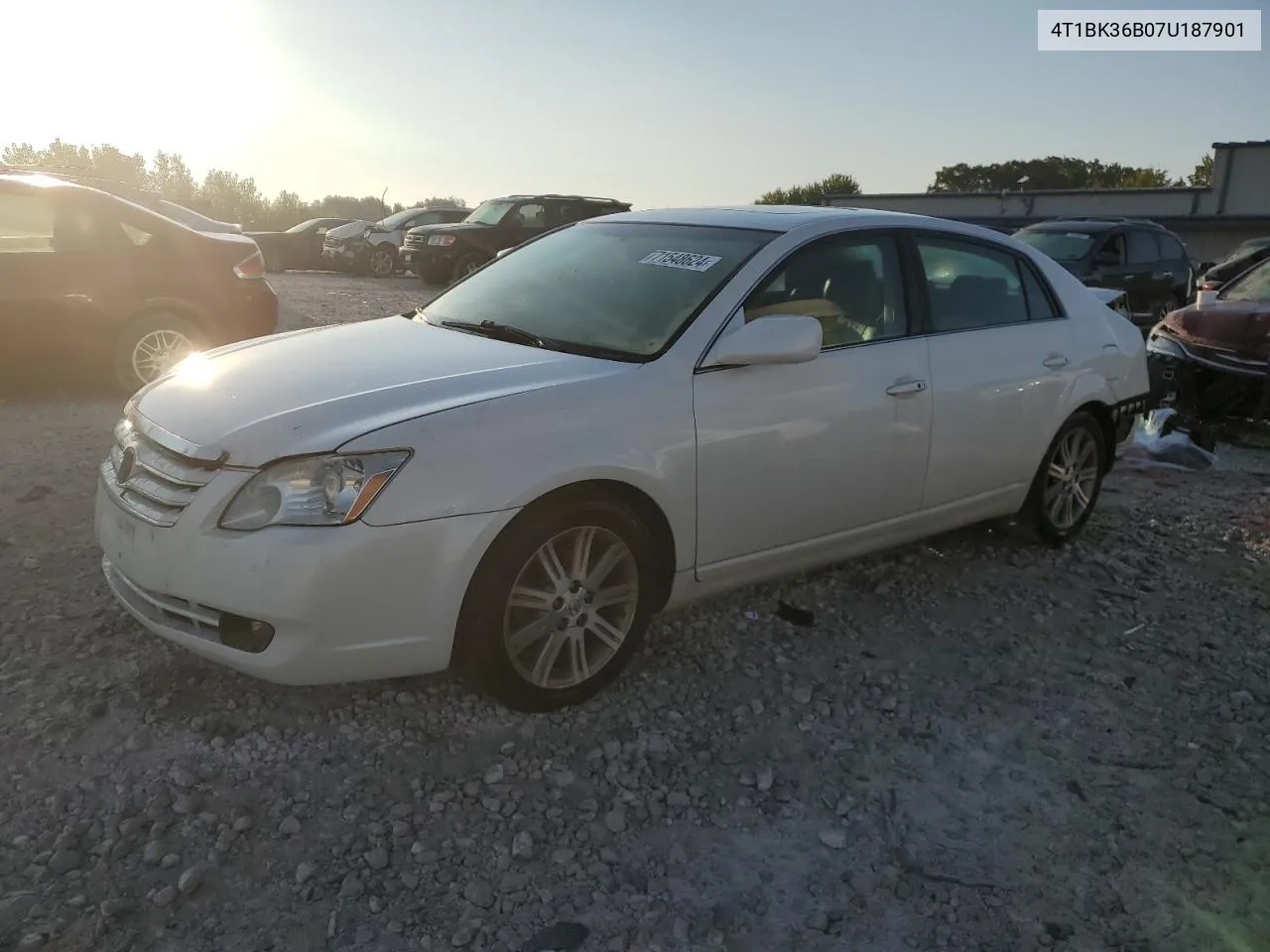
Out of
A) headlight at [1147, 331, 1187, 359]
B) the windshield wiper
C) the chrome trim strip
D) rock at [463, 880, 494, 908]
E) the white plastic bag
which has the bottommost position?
the white plastic bag

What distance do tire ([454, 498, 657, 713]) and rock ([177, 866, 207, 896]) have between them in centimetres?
91

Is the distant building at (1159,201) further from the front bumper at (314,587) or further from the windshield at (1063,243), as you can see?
the front bumper at (314,587)

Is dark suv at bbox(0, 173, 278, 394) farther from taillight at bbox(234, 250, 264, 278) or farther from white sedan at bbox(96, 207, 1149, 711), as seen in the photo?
white sedan at bbox(96, 207, 1149, 711)

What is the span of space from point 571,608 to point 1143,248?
13.1 m

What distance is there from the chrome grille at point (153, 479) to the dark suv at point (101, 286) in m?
3.99

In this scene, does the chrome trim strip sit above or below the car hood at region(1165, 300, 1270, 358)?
above

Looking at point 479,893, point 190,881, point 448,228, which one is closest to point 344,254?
point 448,228

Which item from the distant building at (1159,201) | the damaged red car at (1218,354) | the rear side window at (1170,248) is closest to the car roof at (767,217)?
the damaged red car at (1218,354)

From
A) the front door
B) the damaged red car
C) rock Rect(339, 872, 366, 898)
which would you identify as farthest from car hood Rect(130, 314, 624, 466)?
the damaged red car

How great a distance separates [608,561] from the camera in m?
3.39

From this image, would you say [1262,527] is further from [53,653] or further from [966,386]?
[53,653]

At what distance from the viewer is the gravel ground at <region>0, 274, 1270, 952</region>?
252cm

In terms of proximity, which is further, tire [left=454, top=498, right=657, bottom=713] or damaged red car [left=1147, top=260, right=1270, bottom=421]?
damaged red car [left=1147, top=260, right=1270, bottom=421]

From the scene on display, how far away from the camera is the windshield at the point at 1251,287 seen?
775 cm
